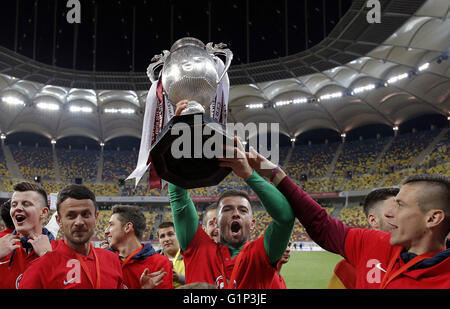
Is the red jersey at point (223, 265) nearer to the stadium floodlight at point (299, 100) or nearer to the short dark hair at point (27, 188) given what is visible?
the short dark hair at point (27, 188)

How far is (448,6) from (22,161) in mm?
38221

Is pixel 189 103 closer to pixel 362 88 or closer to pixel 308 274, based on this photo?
pixel 308 274

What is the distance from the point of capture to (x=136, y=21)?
14812mm

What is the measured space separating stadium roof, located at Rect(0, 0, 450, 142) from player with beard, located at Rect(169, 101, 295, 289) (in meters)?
16.2

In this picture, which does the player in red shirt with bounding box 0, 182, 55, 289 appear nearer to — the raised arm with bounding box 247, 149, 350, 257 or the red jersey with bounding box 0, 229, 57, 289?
the red jersey with bounding box 0, 229, 57, 289

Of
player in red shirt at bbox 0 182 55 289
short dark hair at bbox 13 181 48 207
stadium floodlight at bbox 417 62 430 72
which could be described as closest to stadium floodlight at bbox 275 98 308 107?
stadium floodlight at bbox 417 62 430 72

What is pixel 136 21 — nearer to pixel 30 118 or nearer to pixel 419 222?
pixel 419 222

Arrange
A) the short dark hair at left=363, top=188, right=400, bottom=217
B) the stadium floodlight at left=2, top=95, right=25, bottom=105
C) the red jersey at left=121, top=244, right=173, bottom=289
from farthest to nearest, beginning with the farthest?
the stadium floodlight at left=2, top=95, right=25, bottom=105 < the red jersey at left=121, top=244, right=173, bottom=289 < the short dark hair at left=363, top=188, right=400, bottom=217

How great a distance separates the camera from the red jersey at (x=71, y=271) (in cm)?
240

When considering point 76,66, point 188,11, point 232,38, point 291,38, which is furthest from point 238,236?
point 76,66

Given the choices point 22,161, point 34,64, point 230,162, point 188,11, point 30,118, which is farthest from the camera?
point 22,161

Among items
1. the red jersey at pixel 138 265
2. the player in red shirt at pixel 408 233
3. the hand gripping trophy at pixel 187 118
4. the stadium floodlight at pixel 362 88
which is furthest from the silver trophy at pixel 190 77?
the stadium floodlight at pixel 362 88

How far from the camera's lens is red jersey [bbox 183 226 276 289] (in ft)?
7.70
